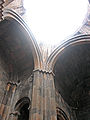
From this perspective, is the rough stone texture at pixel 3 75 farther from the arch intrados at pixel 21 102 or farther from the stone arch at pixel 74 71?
the stone arch at pixel 74 71

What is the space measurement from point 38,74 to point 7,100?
2009 millimetres

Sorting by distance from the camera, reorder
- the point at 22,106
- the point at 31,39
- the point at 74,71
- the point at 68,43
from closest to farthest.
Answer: the point at 22,106, the point at 31,39, the point at 68,43, the point at 74,71

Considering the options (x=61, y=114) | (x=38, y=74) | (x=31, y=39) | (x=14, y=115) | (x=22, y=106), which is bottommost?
(x=14, y=115)

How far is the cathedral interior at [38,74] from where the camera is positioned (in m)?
6.71

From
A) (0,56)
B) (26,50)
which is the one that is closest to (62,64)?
(26,50)

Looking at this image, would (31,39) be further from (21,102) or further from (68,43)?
(21,102)

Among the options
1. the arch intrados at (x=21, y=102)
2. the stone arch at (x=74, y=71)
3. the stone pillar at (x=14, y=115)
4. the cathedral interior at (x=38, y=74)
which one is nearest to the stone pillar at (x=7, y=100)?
the cathedral interior at (x=38, y=74)

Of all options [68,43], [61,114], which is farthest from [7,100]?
[68,43]

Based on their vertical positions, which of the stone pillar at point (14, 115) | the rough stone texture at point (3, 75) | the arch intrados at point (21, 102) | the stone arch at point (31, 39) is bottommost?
the stone pillar at point (14, 115)

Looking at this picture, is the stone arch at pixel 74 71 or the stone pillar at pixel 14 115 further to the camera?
the stone arch at pixel 74 71

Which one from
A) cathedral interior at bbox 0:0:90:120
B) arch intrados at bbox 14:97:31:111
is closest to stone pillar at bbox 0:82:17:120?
cathedral interior at bbox 0:0:90:120

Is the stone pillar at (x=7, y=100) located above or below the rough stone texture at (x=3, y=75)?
below

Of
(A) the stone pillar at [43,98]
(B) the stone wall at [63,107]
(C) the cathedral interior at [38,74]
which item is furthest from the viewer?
(B) the stone wall at [63,107]

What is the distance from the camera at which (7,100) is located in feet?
24.6
